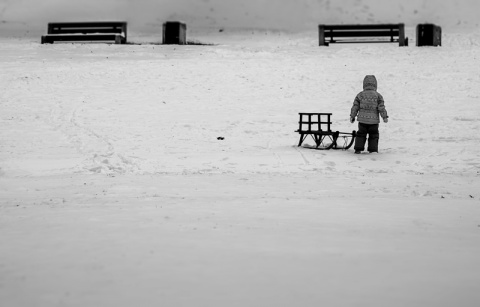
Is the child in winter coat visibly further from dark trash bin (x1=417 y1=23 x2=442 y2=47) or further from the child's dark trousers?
dark trash bin (x1=417 y1=23 x2=442 y2=47)

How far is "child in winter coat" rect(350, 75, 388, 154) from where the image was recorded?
11.8 metres

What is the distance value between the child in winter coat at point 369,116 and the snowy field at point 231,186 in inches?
18.5

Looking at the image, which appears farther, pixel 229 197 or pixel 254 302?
pixel 229 197

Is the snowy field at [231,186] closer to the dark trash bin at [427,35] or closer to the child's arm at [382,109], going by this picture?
the child's arm at [382,109]

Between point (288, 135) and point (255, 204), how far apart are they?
7.48 m

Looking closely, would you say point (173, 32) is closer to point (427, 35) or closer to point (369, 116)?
point (427, 35)

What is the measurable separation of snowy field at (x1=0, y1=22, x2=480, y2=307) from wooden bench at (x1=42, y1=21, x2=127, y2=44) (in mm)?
4311

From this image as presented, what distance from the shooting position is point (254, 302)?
3.41 metres

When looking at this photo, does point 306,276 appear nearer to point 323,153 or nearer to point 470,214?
point 470,214

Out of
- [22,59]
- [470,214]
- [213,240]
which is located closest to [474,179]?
[470,214]

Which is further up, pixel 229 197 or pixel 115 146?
pixel 115 146

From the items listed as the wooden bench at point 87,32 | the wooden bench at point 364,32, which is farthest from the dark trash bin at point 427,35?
the wooden bench at point 87,32

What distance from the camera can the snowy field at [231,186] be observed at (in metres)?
3.73

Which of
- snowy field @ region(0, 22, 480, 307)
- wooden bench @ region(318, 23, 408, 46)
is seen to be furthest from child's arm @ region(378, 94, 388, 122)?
wooden bench @ region(318, 23, 408, 46)
